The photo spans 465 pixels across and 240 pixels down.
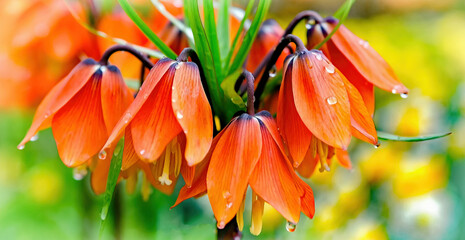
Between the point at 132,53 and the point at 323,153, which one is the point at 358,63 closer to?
the point at 323,153

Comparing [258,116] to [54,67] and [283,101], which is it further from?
[54,67]

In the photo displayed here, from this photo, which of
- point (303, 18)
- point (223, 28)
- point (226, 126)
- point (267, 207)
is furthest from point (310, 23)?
point (267, 207)

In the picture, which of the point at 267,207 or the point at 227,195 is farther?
the point at 267,207

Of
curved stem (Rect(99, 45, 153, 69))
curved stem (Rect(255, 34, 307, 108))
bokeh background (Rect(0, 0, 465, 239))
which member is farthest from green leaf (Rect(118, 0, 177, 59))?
bokeh background (Rect(0, 0, 465, 239))

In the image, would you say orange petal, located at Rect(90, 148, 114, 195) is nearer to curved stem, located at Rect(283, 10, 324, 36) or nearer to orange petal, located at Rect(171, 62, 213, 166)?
orange petal, located at Rect(171, 62, 213, 166)

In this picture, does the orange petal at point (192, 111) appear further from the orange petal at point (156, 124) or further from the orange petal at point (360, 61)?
the orange petal at point (360, 61)

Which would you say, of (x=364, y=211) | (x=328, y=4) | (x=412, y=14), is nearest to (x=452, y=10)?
(x=412, y=14)
